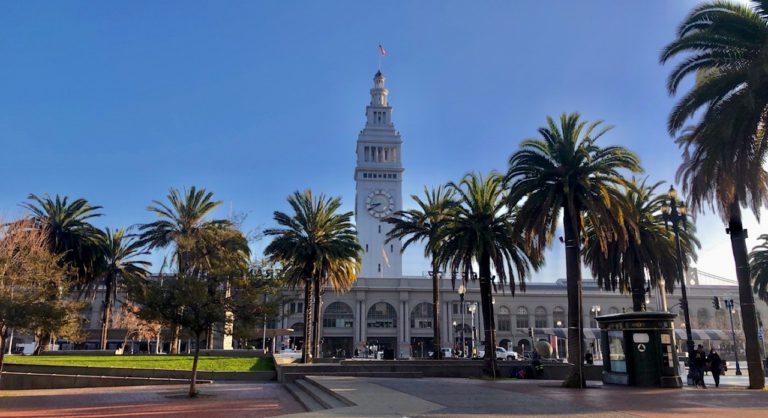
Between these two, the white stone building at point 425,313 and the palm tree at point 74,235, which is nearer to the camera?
the palm tree at point 74,235

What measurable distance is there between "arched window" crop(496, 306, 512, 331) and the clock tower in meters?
23.4

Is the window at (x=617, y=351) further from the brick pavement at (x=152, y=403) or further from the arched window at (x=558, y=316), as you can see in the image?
the arched window at (x=558, y=316)

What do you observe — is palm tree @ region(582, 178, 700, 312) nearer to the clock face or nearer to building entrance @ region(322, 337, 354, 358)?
building entrance @ region(322, 337, 354, 358)

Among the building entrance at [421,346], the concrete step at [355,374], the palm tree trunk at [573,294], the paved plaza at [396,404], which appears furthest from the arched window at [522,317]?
the paved plaza at [396,404]

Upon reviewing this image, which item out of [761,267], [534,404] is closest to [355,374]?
[534,404]

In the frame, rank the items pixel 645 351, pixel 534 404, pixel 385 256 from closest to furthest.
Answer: pixel 534 404 → pixel 645 351 → pixel 385 256

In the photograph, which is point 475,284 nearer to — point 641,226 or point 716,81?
point 641,226

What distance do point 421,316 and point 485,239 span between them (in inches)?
2557

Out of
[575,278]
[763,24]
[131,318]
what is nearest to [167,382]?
[575,278]

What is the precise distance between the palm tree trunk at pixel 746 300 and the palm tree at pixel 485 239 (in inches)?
359

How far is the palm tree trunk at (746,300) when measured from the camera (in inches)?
867

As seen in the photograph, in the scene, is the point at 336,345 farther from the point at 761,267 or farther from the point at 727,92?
the point at 727,92

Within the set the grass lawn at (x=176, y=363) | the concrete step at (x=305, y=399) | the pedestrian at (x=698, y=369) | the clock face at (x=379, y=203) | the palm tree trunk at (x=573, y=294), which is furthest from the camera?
the clock face at (x=379, y=203)

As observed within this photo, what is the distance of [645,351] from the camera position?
21953mm
